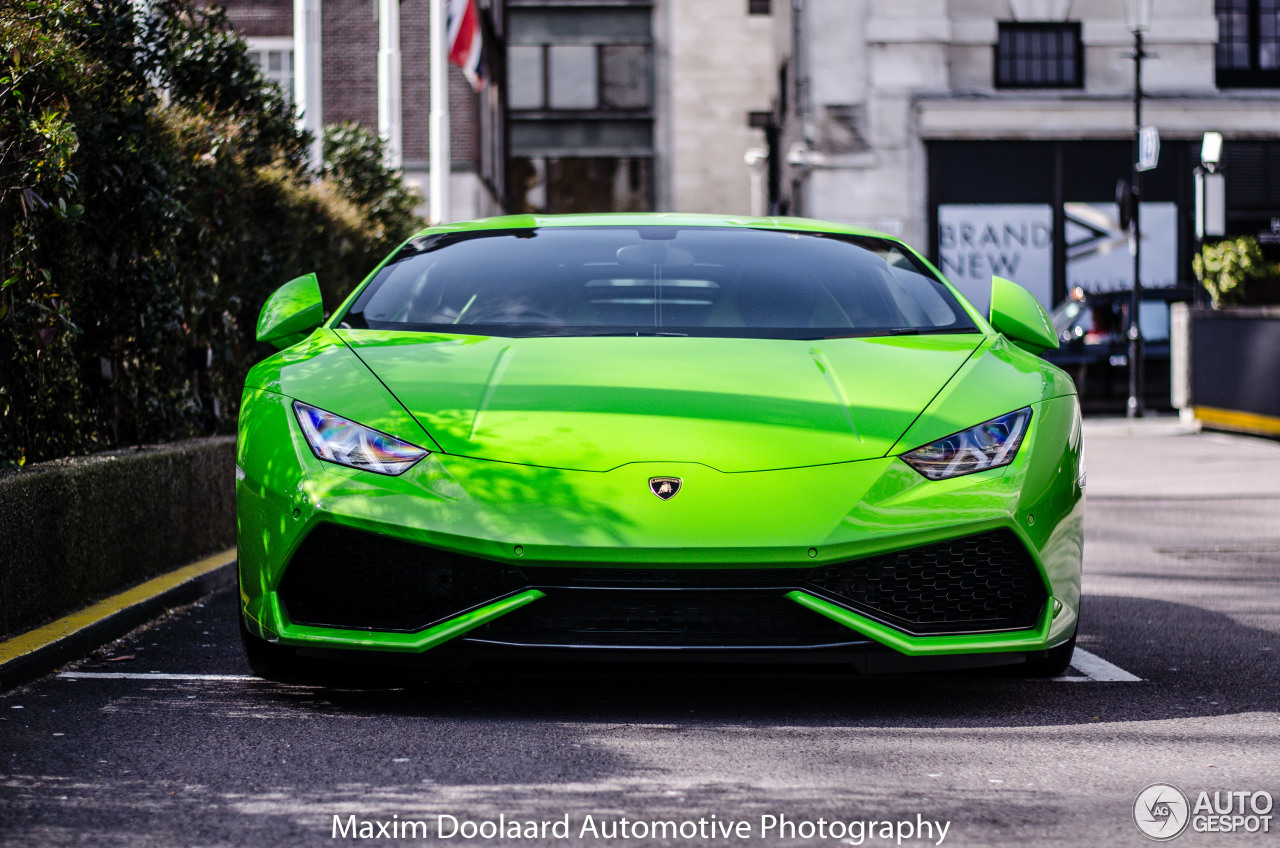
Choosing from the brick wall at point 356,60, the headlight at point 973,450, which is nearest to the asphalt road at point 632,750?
the headlight at point 973,450

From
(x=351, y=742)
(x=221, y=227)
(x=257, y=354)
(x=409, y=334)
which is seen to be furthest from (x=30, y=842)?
(x=257, y=354)

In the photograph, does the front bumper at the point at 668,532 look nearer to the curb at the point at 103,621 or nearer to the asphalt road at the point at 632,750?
the asphalt road at the point at 632,750

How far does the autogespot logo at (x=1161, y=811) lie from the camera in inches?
131

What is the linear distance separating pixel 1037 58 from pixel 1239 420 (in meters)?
14.7

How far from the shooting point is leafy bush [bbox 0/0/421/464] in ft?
19.3

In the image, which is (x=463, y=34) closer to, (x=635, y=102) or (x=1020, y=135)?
(x=1020, y=135)

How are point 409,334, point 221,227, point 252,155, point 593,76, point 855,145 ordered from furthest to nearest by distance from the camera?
point 593,76
point 855,145
point 252,155
point 221,227
point 409,334

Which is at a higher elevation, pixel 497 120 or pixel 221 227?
pixel 497 120

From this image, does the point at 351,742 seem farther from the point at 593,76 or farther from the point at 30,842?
the point at 593,76

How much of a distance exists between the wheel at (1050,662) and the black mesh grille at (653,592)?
12.8 inches

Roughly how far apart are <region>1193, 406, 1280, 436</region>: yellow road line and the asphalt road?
1164cm

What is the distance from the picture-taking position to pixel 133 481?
647 cm

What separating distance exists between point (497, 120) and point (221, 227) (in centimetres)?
3906

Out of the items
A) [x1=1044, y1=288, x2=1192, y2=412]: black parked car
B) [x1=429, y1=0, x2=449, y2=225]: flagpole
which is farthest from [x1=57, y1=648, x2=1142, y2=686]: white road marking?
[x1=1044, y1=288, x2=1192, y2=412]: black parked car
